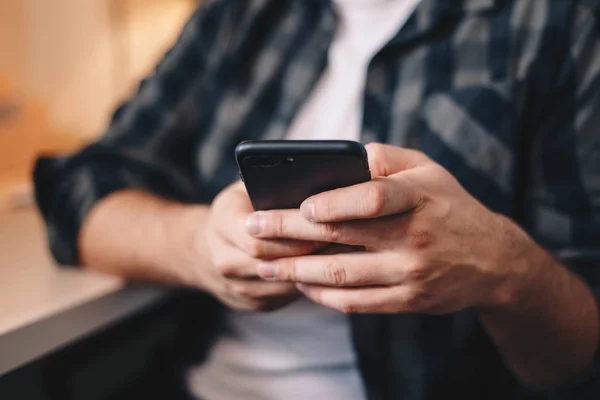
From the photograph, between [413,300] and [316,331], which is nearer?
[413,300]

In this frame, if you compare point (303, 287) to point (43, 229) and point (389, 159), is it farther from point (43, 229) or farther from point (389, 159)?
point (43, 229)

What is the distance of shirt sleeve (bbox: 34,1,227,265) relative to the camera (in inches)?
25.7

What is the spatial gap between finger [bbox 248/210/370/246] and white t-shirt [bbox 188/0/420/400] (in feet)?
0.94

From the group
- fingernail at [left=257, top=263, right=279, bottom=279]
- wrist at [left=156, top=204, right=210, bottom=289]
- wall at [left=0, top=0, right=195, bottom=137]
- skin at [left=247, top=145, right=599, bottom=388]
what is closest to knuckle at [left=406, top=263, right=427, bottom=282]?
skin at [left=247, top=145, right=599, bottom=388]

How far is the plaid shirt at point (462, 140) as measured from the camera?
0.58 meters

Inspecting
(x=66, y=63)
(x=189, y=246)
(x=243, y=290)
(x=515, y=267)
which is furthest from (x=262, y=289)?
(x=66, y=63)

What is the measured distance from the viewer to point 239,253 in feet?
1.39

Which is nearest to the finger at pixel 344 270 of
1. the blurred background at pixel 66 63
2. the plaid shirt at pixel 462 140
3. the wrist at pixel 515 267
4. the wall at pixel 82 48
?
the wrist at pixel 515 267

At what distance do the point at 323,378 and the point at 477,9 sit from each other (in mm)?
523

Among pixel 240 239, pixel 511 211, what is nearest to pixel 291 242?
pixel 240 239

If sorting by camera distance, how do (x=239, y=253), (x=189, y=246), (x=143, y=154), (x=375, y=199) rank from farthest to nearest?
(x=143, y=154) < (x=189, y=246) < (x=239, y=253) < (x=375, y=199)

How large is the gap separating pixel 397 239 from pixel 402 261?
0.07 feet

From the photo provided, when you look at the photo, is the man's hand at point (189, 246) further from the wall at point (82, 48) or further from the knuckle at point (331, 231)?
the wall at point (82, 48)

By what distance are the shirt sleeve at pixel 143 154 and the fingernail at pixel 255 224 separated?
0.34 meters
